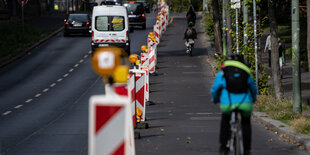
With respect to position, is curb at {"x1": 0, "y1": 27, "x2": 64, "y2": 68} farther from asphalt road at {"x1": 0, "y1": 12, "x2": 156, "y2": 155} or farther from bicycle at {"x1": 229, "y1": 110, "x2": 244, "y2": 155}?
bicycle at {"x1": 229, "y1": 110, "x2": 244, "y2": 155}

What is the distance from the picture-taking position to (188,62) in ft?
117

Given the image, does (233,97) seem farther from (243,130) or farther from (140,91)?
(140,91)

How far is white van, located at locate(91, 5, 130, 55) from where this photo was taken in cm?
3509

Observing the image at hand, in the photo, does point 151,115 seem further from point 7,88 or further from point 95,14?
point 95,14

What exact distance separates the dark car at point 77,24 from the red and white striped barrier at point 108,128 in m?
41.1

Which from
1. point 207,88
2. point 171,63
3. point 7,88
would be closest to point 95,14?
point 171,63

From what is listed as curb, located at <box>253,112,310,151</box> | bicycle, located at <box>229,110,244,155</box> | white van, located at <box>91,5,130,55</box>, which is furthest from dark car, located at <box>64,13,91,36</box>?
bicycle, located at <box>229,110,244,155</box>

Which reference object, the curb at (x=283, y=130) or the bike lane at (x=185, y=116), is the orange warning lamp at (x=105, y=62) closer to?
the bike lane at (x=185, y=116)

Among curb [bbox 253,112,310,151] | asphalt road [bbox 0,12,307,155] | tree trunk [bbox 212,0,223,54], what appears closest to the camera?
curb [bbox 253,112,310,151]

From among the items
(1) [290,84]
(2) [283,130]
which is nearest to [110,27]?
(1) [290,84]

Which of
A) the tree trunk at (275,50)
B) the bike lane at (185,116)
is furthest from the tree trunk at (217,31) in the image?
the tree trunk at (275,50)

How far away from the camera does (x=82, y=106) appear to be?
2169 centimetres

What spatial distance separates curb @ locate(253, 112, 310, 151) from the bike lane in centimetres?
15

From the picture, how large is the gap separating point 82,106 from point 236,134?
501 inches
